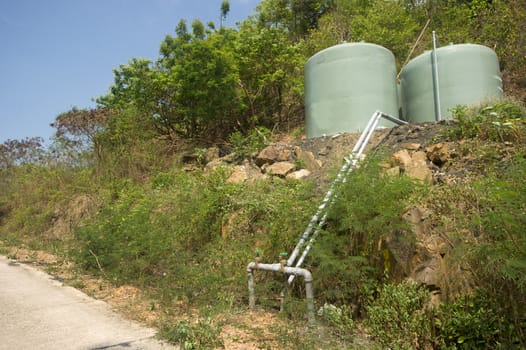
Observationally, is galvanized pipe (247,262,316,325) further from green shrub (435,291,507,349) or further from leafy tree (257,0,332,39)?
leafy tree (257,0,332,39)

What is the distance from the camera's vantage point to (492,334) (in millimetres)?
3871

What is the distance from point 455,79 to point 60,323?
30.9 feet

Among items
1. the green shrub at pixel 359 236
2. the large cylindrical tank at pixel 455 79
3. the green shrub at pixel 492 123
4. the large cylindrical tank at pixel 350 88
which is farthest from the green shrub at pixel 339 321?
the large cylindrical tank at pixel 455 79

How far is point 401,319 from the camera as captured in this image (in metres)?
4.29

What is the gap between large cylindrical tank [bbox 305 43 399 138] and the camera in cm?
1009

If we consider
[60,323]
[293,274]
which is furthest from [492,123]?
[60,323]

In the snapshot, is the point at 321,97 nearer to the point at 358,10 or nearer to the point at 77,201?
the point at 77,201

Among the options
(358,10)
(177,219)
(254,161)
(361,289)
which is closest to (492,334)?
(361,289)

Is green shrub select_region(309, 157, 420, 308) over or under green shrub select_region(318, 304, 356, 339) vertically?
over

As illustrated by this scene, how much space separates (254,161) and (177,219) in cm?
280

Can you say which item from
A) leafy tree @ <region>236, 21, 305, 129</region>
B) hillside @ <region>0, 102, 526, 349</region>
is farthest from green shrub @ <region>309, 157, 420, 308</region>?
leafy tree @ <region>236, 21, 305, 129</region>

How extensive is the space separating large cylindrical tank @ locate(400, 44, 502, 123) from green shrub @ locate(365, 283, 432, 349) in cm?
653

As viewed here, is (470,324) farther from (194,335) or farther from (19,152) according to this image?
(19,152)

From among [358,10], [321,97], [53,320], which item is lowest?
[53,320]
